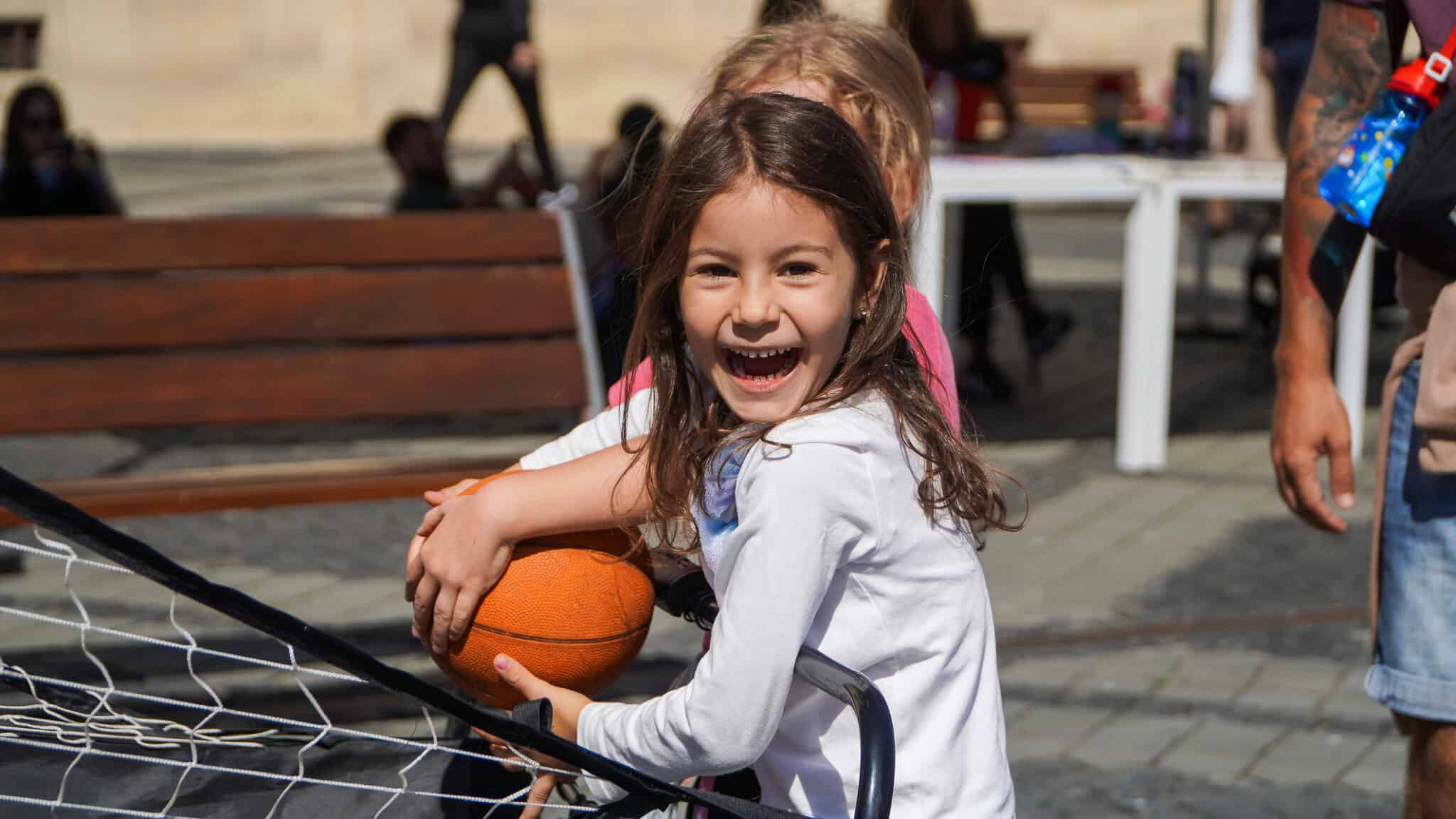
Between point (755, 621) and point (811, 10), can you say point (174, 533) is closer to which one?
point (811, 10)

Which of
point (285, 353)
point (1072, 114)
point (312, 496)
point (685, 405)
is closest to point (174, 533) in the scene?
point (285, 353)

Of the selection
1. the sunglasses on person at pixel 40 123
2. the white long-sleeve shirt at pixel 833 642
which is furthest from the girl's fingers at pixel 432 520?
the sunglasses on person at pixel 40 123

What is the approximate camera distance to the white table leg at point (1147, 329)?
6.12m

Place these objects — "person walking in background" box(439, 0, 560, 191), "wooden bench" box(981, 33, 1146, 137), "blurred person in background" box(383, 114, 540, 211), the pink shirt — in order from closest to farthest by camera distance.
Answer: the pink shirt < "blurred person in background" box(383, 114, 540, 211) < "person walking in background" box(439, 0, 560, 191) < "wooden bench" box(981, 33, 1146, 137)

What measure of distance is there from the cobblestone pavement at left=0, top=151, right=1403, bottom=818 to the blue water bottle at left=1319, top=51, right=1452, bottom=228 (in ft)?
5.08

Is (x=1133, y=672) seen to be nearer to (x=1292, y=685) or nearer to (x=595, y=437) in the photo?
(x=1292, y=685)

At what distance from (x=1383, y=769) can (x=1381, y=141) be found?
5.94 ft

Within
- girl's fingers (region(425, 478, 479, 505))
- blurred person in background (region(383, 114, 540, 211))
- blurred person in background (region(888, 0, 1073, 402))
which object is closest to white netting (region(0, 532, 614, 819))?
→ girl's fingers (region(425, 478, 479, 505))

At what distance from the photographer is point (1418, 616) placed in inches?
95.4

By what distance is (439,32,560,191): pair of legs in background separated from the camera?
9023mm

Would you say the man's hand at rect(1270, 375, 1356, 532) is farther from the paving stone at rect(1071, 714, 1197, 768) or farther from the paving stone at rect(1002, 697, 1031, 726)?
the paving stone at rect(1002, 697, 1031, 726)

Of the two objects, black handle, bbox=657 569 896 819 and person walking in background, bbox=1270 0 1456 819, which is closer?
black handle, bbox=657 569 896 819

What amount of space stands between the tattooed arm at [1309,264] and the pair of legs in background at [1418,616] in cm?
13

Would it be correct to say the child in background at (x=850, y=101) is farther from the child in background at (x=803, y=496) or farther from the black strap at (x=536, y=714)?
the black strap at (x=536, y=714)
